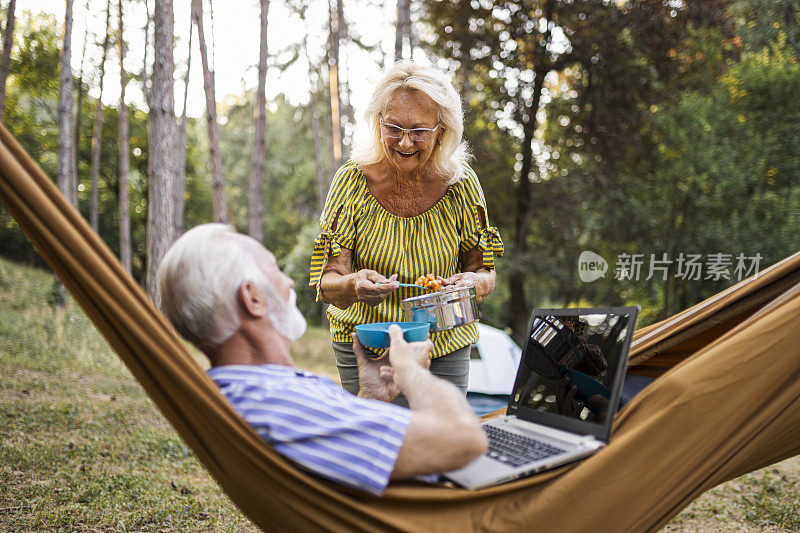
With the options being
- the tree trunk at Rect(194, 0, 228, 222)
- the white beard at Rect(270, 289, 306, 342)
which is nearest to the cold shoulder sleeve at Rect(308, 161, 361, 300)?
the white beard at Rect(270, 289, 306, 342)

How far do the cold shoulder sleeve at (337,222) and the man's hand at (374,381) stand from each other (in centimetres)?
37

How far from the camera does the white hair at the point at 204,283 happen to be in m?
1.39

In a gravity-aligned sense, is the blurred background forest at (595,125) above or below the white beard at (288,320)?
above

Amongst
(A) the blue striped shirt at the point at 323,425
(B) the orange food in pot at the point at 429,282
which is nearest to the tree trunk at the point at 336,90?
(B) the orange food in pot at the point at 429,282

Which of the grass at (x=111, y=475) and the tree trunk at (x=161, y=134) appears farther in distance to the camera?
the tree trunk at (x=161, y=134)

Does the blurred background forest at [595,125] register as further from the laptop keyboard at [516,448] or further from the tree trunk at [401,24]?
the laptop keyboard at [516,448]

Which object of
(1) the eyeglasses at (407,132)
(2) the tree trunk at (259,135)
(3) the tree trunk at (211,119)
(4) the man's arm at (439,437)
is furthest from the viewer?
(2) the tree trunk at (259,135)

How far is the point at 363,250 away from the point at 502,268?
966cm

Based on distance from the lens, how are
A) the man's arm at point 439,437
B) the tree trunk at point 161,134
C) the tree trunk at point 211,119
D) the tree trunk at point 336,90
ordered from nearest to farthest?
the man's arm at point 439,437 → the tree trunk at point 161,134 → the tree trunk at point 211,119 → the tree trunk at point 336,90

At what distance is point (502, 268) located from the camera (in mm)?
11531

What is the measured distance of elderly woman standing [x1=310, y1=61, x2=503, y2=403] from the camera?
2.05 m

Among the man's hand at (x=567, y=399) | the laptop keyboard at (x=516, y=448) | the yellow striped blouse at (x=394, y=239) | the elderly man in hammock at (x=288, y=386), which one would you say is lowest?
the laptop keyboard at (x=516, y=448)

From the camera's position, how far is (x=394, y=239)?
209 cm

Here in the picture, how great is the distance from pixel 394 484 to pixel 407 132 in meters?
1.17
